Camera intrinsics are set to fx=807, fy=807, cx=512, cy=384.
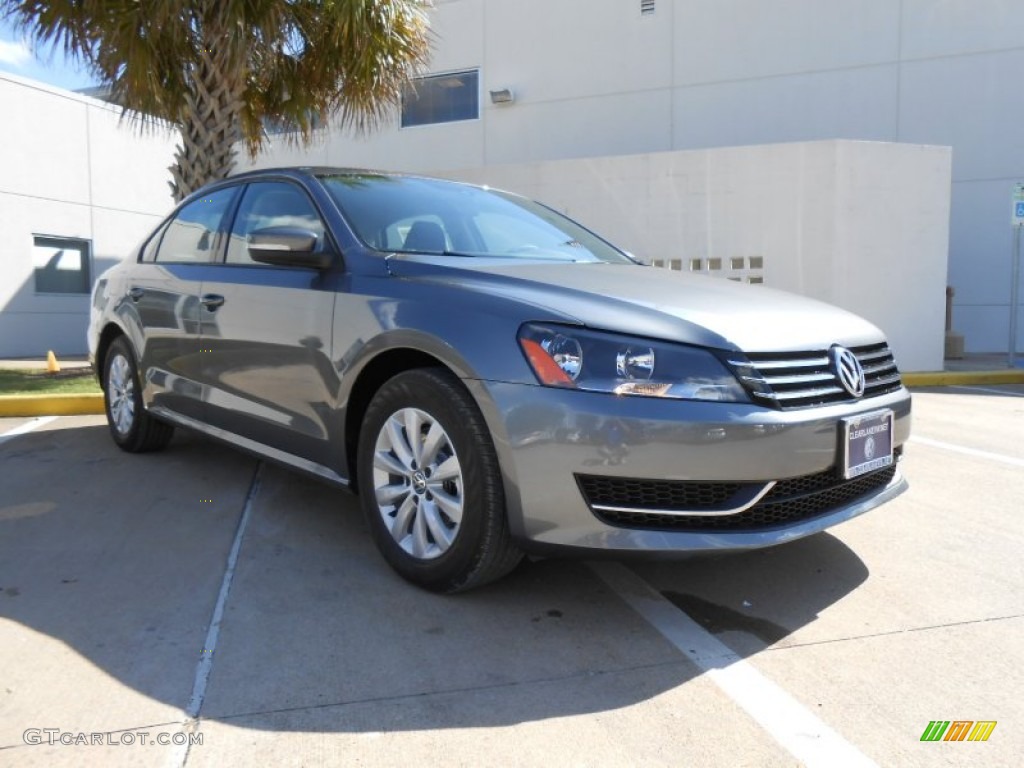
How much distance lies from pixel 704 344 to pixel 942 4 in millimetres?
13050

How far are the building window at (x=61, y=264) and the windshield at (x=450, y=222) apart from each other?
10204 mm

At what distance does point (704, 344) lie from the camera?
8.50 ft

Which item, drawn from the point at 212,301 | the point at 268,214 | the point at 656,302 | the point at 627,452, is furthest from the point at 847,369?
the point at 212,301

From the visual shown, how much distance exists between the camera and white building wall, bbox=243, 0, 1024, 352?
41.5ft

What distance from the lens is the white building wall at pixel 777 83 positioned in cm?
1264

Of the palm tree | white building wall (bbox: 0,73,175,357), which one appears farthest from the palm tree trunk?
white building wall (bbox: 0,73,175,357)

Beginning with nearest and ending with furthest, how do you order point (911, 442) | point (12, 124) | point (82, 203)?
point (911, 442)
point (12, 124)
point (82, 203)

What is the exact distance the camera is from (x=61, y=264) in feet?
40.5

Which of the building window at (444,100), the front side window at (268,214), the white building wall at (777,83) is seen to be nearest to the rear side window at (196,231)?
Answer: the front side window at (268,214)

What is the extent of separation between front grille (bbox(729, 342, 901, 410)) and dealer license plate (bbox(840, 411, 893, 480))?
0.10 metres

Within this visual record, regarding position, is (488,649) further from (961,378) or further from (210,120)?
(961,378)

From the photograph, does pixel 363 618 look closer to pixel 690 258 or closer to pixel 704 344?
pixel 704 344

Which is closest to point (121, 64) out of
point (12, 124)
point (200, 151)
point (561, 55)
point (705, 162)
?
point (200, 151)

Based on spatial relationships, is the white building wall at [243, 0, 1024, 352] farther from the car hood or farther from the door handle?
the car hood
